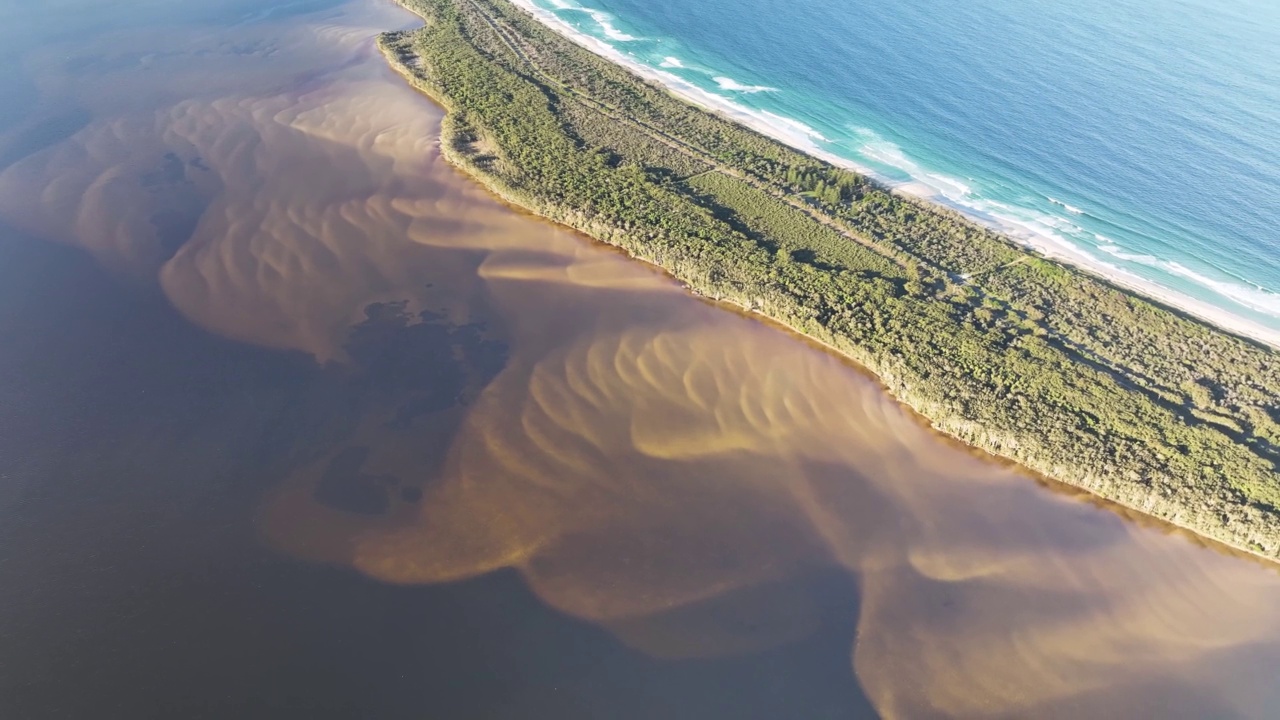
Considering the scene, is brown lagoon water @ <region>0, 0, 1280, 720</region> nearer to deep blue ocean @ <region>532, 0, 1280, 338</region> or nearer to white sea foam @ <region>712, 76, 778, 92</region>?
deep blue ocean @ <region>532, 0, 1280, 338</region>

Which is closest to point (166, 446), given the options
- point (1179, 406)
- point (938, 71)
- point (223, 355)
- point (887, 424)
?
point (223, 355)

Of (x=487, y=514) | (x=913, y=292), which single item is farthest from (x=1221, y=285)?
(x=487, y=514)

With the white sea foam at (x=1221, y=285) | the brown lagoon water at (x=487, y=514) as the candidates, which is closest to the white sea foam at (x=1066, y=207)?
the white sea foam at (x=1221, y=285)

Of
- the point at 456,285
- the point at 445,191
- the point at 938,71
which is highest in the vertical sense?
the point at 938,71

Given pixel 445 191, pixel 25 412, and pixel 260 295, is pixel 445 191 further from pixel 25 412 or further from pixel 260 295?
pixel 25 412

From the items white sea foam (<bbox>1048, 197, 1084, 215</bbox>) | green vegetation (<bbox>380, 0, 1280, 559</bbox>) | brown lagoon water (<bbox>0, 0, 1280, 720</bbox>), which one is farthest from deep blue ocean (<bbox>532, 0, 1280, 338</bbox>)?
brown lagoon water (<bbox>0, 0, 1280, 720</bbox>)

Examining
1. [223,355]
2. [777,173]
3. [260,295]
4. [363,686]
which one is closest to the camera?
[363,686]
